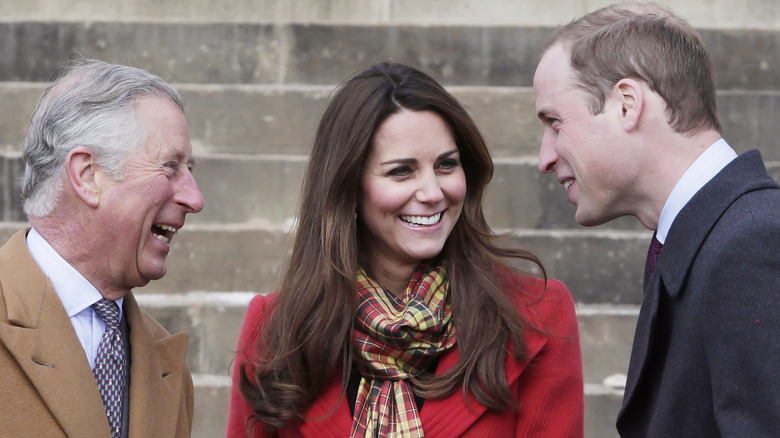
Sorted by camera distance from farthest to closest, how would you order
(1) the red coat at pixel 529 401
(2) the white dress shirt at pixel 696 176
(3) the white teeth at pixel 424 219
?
1. (3) the white teeth at pixel 424 219
2. (1) the red coat at pixel 529 401
3. (2) the white dress shirt at pixel 696 176

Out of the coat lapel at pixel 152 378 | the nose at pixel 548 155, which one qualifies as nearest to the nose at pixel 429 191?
the nose at pixel 548 155

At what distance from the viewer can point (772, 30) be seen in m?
5.86

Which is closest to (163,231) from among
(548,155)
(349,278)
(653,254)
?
(349,278)

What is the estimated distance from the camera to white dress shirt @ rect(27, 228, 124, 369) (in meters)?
2.77

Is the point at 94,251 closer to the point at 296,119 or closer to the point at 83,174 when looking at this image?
the point at 83,174

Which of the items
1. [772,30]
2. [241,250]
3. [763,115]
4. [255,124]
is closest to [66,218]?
[241,250]

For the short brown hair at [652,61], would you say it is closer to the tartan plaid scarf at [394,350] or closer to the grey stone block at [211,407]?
the tartan plaid scarf at [394,350]

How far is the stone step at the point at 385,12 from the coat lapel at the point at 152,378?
10.1 feet

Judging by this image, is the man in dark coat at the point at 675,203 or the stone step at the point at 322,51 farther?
the stone step at the point at 322,51

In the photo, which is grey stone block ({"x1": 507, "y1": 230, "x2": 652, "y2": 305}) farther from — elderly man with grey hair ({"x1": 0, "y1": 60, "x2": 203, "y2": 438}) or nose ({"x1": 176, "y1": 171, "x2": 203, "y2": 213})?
elderly man with grey hair ({"x1": 0, "y1": 60, "x2": 203, "y2": 438})

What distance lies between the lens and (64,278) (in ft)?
9.14

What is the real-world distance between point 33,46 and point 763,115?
13.4ft

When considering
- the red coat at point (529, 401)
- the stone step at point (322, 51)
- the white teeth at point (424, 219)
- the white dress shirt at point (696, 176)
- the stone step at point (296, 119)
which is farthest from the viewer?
the stone step at point (322, 51)

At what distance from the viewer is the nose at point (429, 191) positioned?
3.06 m
